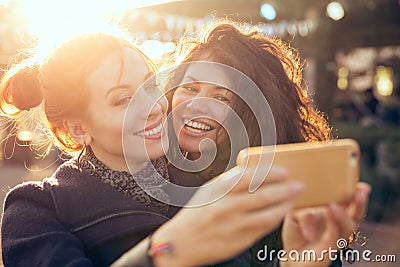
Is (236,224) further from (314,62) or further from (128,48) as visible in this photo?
(314,62)

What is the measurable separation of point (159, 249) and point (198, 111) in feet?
3.32

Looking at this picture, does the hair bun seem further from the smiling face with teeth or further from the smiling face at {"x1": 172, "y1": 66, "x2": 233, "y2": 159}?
the smiling face at {"x1": 172, "y1": 66, "x2": 233, "y2": 159}

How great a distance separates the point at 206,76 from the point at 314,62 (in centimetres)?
636

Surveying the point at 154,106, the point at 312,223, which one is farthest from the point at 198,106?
the point at 312,223

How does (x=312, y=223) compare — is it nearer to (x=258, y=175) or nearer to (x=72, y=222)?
(x=258, y=175)

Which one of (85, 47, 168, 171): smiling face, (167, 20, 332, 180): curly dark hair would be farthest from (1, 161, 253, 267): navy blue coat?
(167, 20, 332, 180): curly dark hair

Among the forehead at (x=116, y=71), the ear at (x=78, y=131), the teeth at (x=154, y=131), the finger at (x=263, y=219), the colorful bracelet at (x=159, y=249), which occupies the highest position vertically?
the forehead at (x=116, y=71)

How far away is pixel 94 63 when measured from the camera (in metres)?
1.38

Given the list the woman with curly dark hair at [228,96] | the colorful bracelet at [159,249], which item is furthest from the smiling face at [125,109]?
the colorful bracelet at [159,249]

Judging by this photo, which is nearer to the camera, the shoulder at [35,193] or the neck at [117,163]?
the shoulder at [35,193]

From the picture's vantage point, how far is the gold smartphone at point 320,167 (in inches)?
34.9

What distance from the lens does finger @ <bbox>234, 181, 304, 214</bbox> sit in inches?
31.9

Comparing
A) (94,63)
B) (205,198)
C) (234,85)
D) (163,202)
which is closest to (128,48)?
(94,63)

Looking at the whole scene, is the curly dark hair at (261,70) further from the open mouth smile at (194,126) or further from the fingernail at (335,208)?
the fingernail at (335,208)
